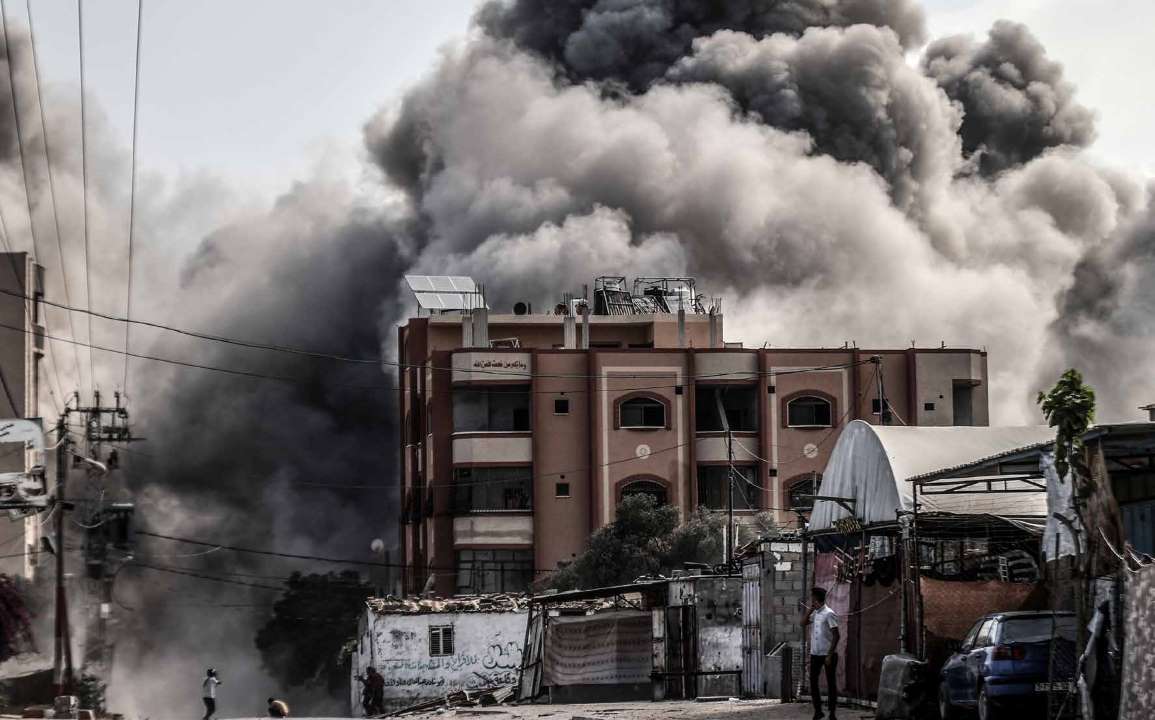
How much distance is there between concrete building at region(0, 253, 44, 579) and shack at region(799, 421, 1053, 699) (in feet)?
150

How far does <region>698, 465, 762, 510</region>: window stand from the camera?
3159 inches

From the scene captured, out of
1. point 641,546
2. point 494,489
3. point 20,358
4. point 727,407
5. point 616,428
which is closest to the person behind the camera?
point 641,546

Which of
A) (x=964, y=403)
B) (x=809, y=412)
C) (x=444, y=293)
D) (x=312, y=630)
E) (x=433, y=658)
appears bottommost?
(x=312, y=630)

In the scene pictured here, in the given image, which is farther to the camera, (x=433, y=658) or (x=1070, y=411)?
(x=433, y=658)

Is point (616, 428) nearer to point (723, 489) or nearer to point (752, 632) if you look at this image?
point (723, 489)

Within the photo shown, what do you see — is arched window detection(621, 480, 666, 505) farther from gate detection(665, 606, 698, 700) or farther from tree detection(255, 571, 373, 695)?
gate detection(665, 606, 698, 700)

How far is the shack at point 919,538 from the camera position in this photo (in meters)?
24.2

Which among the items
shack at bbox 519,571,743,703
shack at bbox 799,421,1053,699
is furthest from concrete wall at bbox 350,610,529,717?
shack at bbox 799,421,1053,699

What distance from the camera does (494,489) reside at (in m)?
79.3

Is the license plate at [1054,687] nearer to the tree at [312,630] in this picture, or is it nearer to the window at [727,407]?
the window at [727,407]

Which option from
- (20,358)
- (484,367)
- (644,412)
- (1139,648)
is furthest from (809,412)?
(1139,648)

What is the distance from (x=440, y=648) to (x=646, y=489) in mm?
21879

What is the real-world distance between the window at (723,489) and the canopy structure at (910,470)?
145ft

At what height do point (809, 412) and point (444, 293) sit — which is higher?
point (444, 293)
